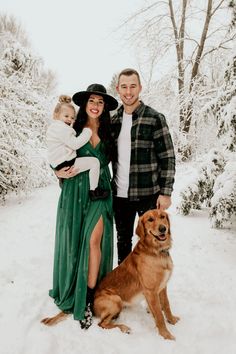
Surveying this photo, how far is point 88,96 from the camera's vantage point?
3.44 metres

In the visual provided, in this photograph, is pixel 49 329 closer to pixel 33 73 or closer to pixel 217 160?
pixel 217 160

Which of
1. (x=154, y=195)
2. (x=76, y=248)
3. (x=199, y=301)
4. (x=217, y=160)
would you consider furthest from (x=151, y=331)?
(x=217, y=160)

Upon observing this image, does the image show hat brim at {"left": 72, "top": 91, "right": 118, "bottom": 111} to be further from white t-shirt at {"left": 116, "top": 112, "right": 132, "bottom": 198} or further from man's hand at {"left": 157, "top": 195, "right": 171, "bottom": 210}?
man's hand at {"left": 157, "top": 195, "right": 171, "bottom": 210}

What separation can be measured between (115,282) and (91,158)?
1.19m

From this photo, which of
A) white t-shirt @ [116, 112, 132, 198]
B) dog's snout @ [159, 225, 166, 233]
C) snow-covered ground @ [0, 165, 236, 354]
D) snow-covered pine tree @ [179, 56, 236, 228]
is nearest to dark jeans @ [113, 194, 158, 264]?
white t-shirt @ [116, 112, 132, 198]

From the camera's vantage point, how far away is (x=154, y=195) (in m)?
Answer: 3.57

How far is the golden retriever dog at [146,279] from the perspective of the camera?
122 inches

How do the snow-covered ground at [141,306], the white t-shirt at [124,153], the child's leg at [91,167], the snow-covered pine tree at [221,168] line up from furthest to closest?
1. the snow-covered pine tree at [221,168]
2. the white t-shirt at [124,153]
3. the child's leg at [91,167]
4. the snow-covered ground at [141,306]

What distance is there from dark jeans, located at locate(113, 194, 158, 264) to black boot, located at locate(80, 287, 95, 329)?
28.1 inches

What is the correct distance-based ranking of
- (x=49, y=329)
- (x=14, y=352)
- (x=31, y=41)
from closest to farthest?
(x=14, y=352) → (x=49, y=329) → (x=31, y=41)

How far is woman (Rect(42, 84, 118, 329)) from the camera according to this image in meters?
3.34

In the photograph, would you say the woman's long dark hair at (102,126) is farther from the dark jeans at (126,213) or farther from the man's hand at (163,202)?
the man's hand at (163,202)

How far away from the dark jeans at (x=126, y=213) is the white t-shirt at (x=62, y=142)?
2.50 feet

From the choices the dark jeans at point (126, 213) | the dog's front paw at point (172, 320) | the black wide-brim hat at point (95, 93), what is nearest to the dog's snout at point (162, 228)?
the dark jeans at point (126, 213)
